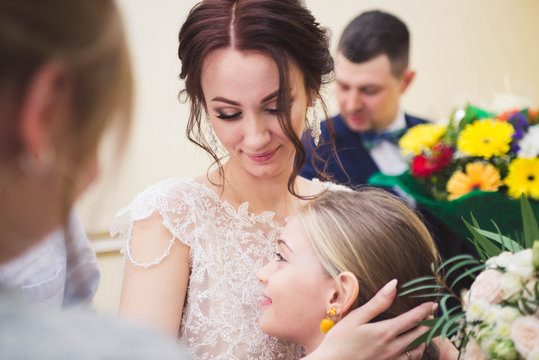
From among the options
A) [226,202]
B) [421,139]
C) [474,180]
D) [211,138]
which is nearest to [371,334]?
[226,202]

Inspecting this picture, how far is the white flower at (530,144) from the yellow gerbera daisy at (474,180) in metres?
0.11

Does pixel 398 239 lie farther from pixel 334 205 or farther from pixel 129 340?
pixel 129 340

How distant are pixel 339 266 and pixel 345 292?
0.06 m

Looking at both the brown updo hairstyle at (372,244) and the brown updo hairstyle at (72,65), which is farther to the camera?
the brown updo hairstyle at (372,244)

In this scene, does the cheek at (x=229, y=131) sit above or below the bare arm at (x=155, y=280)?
above

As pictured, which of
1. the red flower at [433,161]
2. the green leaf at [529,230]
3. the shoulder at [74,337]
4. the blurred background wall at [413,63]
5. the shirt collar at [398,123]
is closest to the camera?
the shoulder at [74,337]

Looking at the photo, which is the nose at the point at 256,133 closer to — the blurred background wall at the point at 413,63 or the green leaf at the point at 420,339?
the green leaf at the point at 420,339

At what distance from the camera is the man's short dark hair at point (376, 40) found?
2996 mm

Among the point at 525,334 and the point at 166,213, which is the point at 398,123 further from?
the point at 525,334

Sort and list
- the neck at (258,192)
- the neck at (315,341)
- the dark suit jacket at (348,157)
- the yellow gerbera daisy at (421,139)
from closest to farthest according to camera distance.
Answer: the neck at (315,341), the neck at (258,192), the yellow gerbera daisy at (421,139), the dark suit jacket at (348,157)

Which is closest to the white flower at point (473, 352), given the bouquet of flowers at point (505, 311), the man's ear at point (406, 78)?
the bouquet of flowers at point (505, 311)


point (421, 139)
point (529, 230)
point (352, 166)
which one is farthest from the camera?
point (352, 166)

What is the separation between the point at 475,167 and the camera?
2.07 m

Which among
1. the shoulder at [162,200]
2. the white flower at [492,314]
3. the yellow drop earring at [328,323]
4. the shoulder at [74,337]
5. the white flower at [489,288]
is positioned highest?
the shoulder at [74,337]
